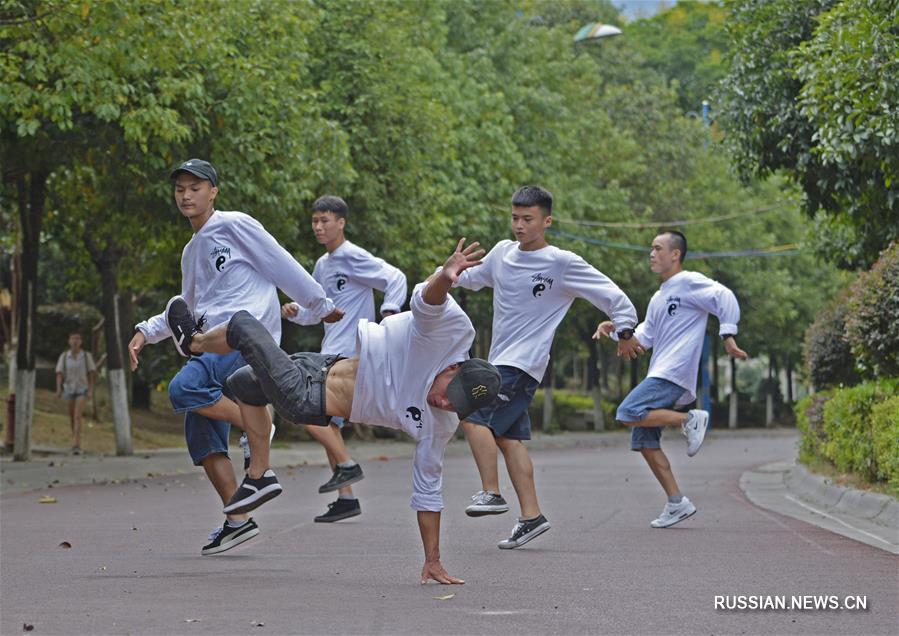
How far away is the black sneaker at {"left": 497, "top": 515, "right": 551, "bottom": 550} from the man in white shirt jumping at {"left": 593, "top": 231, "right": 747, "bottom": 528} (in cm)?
190

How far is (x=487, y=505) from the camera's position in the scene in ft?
30.5

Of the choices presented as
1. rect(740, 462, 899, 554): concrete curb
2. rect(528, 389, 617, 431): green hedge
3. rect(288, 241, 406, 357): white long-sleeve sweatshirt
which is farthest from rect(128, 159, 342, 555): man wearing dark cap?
rect(528, 389, 617, 431): green hedge

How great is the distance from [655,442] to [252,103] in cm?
902

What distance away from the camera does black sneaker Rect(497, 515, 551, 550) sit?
9.28 metres

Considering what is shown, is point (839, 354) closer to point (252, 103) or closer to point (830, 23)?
point (830, 23)

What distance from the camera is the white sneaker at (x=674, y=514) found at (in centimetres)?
1104

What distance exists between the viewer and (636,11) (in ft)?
247

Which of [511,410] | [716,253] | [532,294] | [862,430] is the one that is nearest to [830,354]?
[862,430]

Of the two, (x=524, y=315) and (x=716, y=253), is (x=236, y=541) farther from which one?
(x=716, y=253)

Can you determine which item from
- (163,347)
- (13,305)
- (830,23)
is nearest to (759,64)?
(830,23)

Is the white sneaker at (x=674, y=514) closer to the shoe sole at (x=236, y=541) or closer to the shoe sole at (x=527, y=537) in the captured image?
the shoe sole at (x=527, y=537)

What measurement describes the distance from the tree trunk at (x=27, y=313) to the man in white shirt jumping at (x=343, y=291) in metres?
8.81

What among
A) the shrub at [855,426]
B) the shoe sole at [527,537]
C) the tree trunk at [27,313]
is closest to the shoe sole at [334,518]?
the shoe sole at [527,537]

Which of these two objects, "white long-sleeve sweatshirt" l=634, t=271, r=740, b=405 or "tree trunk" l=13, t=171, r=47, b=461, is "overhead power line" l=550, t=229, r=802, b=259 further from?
"white long-sleeve sweatshirt" l=634, t=271, r=740, b=405
